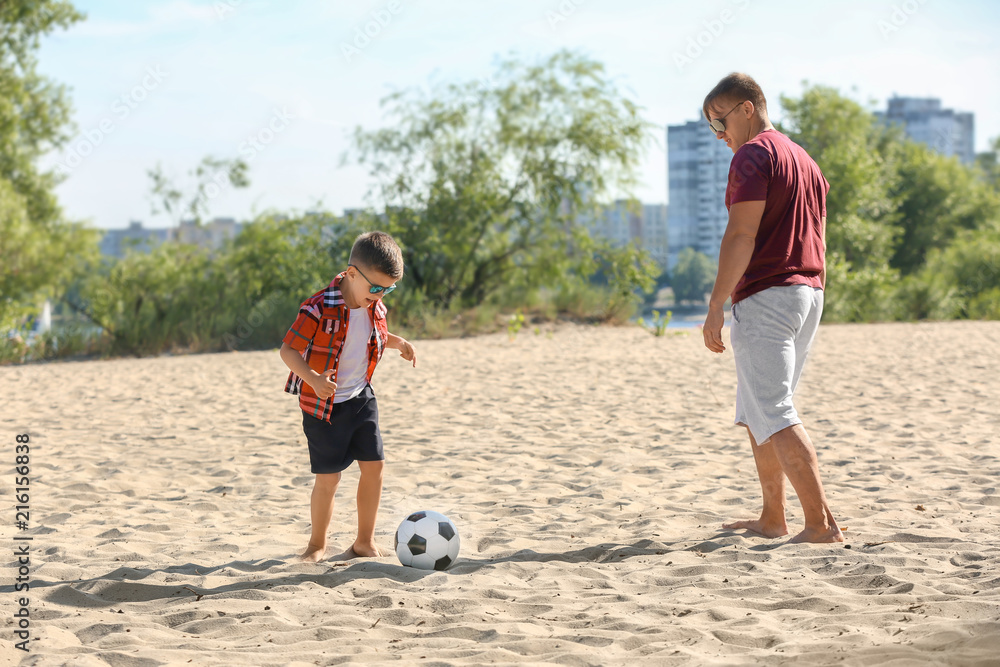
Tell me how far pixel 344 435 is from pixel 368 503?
37 centimetres

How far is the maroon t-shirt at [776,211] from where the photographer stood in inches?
143

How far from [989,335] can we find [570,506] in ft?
45.1

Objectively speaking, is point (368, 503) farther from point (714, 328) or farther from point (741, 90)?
point (741, 90)

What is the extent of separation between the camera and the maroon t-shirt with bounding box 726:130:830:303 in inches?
143

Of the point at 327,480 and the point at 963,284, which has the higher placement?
the point at 963,284

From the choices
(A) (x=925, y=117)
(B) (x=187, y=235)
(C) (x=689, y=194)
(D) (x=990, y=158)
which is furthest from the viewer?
(A) (x=925, y=117)

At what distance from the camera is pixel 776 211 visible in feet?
12.2

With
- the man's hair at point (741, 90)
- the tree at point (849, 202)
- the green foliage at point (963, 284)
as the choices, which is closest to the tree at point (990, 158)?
the tree at point (849, 202)

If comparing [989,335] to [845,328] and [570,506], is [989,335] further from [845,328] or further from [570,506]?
[570,506]

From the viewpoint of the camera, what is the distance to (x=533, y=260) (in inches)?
818

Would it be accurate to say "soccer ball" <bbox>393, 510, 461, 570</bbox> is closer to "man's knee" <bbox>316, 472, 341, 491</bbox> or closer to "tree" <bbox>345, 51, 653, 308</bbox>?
"man's knee" <bbox>316, 472, 341, 491</bbox>

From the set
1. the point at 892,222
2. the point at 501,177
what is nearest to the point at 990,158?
the point at 892,222

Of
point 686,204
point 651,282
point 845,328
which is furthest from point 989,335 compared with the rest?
Answer: point 686,204

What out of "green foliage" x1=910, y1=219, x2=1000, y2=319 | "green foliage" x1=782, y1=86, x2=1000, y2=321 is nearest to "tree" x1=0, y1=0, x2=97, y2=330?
"green foliage" x1=782, y1=86, x2=1000, y2=321
